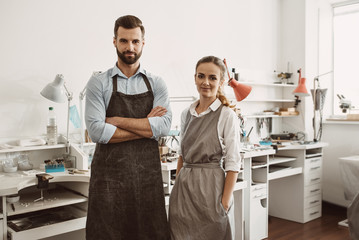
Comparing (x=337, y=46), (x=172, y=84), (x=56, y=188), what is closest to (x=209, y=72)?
(x=56, y=188)

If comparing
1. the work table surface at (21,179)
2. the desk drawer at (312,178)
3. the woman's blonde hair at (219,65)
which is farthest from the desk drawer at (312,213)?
the work table surface at (21,179)

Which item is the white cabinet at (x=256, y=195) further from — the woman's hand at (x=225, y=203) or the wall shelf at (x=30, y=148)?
the wall shelf at (x=30, y=148)

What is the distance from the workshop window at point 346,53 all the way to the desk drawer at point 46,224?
4141 mm

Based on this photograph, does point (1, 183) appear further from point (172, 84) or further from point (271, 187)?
point (271, 187)

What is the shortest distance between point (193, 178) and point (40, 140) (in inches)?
52.9

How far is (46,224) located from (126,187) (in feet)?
2.64

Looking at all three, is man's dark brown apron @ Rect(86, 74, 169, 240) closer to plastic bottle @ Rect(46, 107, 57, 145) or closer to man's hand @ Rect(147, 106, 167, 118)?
man's hand @ Rect(147, 106, 167, 118)

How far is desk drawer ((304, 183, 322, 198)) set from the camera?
4375 mm

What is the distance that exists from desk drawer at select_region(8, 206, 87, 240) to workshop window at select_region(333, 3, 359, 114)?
163 inches

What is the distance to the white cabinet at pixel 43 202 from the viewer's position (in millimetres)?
2139

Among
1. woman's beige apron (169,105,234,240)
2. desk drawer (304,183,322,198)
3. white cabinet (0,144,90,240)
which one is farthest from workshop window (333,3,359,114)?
white cabinet (0,144,90,240)

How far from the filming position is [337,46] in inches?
207

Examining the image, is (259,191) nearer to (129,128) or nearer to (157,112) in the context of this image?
(157,112)

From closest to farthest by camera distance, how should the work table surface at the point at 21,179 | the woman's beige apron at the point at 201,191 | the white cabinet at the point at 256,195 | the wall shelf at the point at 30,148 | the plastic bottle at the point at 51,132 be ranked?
the woman's beige apron at the point at 201,191
the work table surface at the point at 21,179
the wall shelf at the point at 30,148
the plastic bottle at the point at 51,132
the white cabinet at the point at 256,195
